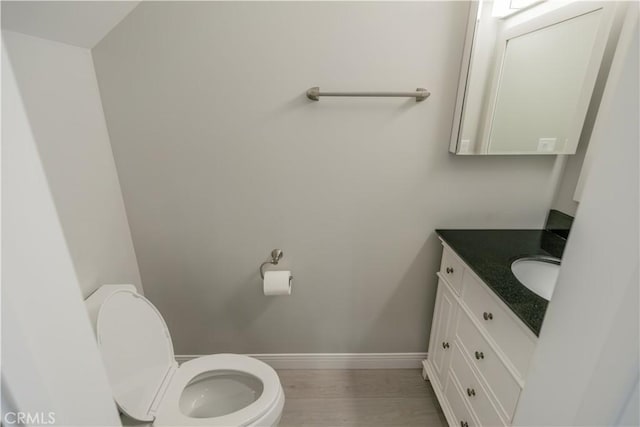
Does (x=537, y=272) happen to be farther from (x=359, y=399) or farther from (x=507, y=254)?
(x=359, y=399)

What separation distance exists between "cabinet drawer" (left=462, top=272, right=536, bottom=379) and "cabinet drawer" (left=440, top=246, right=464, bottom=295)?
5 centimetres

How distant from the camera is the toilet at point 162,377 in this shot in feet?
3.55

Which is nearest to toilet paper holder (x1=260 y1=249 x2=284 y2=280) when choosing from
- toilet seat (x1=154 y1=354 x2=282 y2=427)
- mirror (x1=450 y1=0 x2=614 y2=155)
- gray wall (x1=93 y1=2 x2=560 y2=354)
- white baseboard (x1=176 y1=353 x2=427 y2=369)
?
gray wall (x1=93 y1=2 x2=560 y2=354)

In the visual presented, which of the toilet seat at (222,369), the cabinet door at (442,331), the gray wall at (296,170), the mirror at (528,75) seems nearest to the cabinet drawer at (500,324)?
the cabinet door at (442,331)

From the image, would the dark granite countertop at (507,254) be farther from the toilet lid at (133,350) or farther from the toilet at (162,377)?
the toilet lid at (133,350)

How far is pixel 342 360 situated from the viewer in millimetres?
1844

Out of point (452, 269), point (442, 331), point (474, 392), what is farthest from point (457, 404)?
point (452, 269)

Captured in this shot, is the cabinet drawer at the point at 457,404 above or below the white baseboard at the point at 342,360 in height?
above

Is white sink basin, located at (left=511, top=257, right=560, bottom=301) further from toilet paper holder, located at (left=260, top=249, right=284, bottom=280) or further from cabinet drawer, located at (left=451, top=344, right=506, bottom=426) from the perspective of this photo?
toilet paper holder, located at (left=260, top=249, right=284, bottom=280)

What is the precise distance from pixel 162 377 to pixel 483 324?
1.34 m

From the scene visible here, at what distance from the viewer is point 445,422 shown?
5.09ft

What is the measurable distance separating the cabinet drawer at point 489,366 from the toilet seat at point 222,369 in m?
0.81

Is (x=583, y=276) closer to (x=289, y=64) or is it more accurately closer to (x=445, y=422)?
(x=289, y=64)

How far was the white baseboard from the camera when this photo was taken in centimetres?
183
